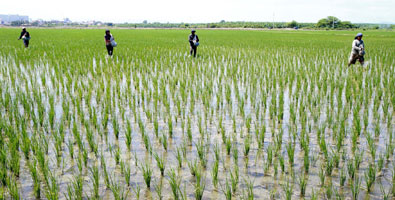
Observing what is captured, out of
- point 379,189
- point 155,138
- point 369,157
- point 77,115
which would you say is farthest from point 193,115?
point 379,189

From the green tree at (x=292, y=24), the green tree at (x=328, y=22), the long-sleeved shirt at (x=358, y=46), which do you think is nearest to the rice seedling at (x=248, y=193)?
the long-sleeved shirt at (x=358, y=46)

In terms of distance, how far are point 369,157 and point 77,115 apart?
348 cm

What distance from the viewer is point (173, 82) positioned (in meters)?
6.38

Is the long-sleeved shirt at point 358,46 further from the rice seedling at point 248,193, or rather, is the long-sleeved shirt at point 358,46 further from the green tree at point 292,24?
the green tree at point 292,24

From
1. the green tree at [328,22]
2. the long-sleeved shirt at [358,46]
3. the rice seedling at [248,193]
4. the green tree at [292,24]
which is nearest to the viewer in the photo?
the rice seedling at [248,193]

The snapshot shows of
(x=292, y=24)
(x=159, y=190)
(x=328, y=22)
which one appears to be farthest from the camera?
(x=292, y=24)

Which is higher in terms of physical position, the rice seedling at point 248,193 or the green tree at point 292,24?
the green tree at point 292,24

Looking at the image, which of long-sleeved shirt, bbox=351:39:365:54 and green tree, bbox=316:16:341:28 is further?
green tree, bbox=316:16:341:28

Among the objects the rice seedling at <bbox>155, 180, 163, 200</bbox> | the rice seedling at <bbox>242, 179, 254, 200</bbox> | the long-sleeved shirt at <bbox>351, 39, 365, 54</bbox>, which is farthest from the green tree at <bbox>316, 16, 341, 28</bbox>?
the rice seedling at <bbox>155, 180, 163, 200</bbox>

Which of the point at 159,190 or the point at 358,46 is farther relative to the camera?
the point at 358,46

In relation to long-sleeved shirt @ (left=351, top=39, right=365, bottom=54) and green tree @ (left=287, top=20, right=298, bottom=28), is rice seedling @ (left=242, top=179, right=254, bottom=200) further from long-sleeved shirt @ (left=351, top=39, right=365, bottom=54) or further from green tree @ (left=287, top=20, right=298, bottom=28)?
green tree @ (left=287, top=20, right=298, bottom=28)

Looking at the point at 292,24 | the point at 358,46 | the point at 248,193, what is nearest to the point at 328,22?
the point at 292,24

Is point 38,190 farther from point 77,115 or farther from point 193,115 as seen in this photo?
point 193,115

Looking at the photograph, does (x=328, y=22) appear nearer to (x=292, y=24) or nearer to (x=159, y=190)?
(x=292, y=24)
